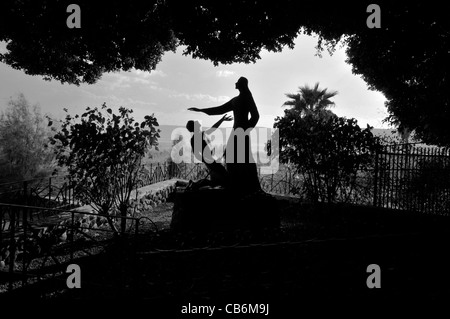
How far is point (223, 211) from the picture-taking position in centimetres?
703

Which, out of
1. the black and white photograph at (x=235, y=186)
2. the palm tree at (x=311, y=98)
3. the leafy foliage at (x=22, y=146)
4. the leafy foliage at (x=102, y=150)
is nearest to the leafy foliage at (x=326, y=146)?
the black and white photograph at (x=235, y=186)

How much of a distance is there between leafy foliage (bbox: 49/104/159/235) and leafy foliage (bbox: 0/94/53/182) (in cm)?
2843

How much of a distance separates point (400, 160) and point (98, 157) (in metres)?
8.41

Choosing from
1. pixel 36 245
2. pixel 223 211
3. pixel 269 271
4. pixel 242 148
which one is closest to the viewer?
pixel 269 271

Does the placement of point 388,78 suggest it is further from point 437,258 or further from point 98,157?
point 98,157

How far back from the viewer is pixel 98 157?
24.2 feet

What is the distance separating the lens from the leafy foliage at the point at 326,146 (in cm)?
930

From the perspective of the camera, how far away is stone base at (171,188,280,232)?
701 centimetres

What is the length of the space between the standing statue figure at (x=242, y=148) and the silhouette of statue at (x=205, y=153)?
0.19m

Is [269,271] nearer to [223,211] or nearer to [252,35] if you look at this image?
[223,211]

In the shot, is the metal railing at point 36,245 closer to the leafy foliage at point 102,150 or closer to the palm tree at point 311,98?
the leafy foliage at point 102,150

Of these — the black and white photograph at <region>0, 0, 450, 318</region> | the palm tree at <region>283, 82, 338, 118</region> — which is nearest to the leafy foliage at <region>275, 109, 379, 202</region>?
the black and white photograph at <region>0, 0, 450, 318</region>

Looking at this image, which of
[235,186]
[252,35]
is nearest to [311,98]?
[252,35]

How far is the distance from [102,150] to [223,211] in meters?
2.80
